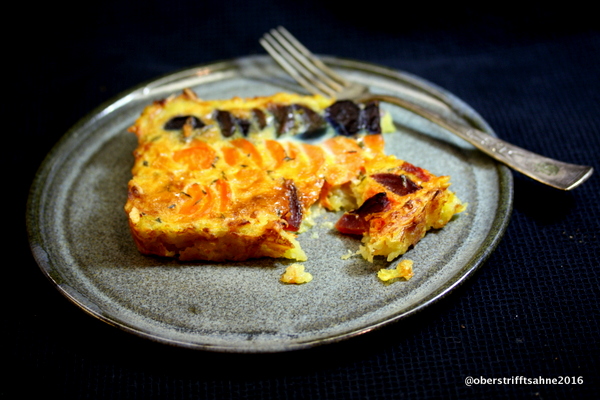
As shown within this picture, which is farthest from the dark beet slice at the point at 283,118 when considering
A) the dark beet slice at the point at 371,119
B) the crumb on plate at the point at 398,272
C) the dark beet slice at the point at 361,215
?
the crumb on plate at the point at 398,272

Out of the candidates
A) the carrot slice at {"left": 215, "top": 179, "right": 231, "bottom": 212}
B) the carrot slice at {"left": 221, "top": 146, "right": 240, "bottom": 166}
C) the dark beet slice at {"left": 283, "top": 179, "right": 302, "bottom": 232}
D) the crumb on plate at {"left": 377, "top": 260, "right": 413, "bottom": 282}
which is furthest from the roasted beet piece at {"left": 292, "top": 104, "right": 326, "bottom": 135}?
the crumb on plate at {"left": 377, "top": 260, "right": 413, "bottom": 282}

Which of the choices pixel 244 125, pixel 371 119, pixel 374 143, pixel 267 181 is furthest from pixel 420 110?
pixel 267 181

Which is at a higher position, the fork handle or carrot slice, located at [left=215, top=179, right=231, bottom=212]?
the fork handle

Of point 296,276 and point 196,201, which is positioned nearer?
point 296,276

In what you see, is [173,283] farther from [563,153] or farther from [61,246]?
[563,153]

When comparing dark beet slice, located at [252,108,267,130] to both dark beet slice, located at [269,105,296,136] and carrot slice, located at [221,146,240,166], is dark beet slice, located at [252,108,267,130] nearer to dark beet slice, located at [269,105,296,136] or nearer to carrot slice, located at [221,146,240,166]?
dark beet slice, located at [269,105,296,136]

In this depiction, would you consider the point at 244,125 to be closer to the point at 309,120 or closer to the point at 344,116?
the point at 309,120
